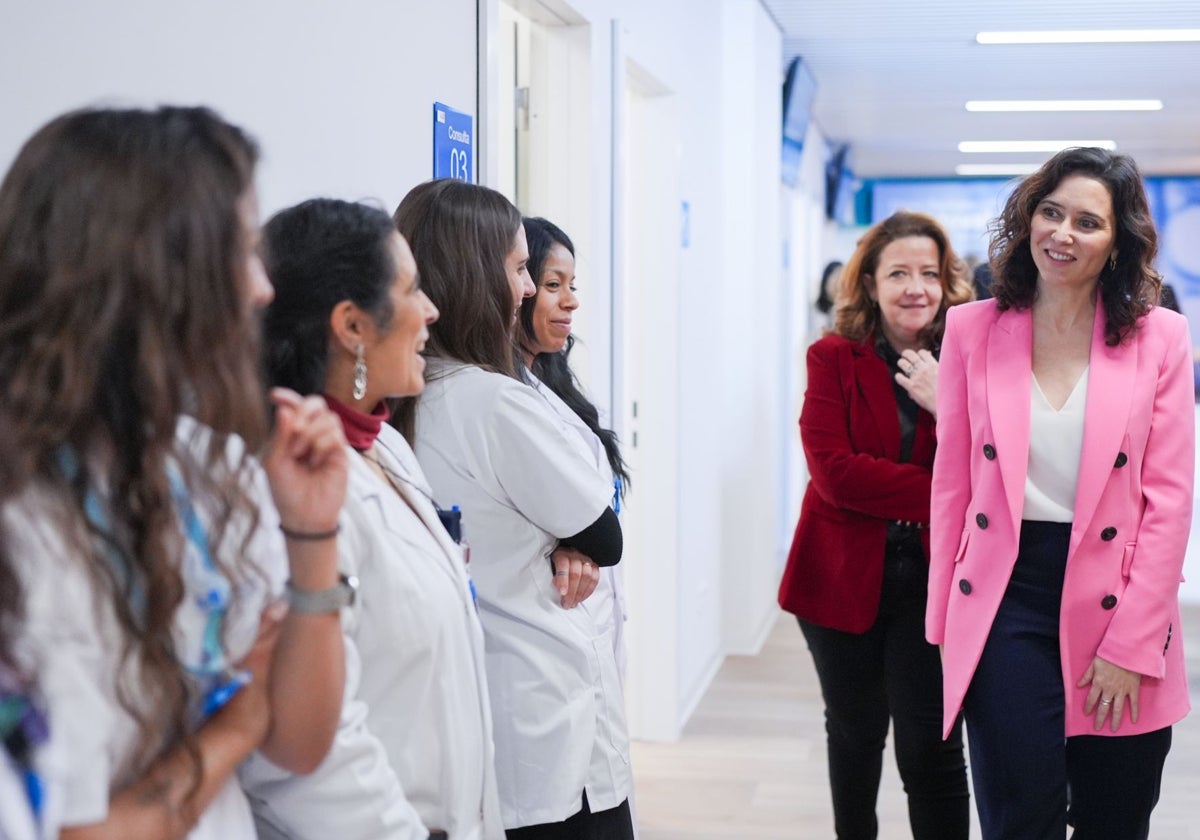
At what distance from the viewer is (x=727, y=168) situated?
592cm

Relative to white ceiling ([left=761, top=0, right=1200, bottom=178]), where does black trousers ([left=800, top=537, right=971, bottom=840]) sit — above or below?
below

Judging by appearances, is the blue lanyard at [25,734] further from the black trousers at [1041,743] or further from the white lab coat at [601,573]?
the black trousers at [1041,743]

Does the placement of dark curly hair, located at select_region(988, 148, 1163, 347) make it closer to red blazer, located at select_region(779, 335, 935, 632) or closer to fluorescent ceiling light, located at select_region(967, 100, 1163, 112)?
red blazer, located at select_region(779, 335, 935, 632)

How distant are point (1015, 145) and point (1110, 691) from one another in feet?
38.7

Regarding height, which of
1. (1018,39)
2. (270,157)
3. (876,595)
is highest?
(1018,39)

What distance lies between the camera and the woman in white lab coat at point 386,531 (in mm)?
1464

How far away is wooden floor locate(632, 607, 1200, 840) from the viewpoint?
3934mm

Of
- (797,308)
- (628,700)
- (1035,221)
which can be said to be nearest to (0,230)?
(1035,221)

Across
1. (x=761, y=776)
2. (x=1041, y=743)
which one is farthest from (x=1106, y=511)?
(x=761, y=776)

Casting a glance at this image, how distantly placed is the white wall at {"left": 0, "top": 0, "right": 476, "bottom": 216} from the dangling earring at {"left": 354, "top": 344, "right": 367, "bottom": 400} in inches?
14.7

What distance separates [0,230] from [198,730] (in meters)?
0.45

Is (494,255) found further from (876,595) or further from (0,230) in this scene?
(876,595)

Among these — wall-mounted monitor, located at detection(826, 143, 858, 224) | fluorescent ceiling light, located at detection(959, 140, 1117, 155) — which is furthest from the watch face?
fluorescent ceiling light, located at detection(959, 140, 1117, 155)

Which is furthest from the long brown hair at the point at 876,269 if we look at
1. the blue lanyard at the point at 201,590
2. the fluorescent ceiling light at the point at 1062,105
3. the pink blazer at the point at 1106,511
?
the fluorescent ceiling light at the point at 1062,105
